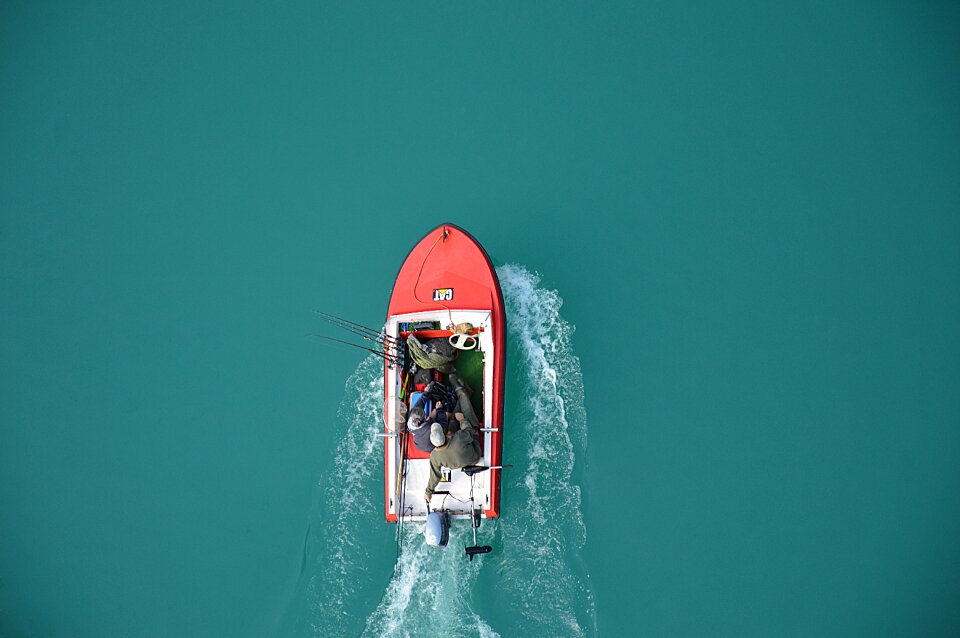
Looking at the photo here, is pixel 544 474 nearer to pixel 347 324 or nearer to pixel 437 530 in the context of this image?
pixel 437 530

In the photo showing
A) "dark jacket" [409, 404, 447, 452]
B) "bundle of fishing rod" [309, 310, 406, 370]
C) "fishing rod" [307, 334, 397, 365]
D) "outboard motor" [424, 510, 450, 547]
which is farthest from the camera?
"bundle of fishing rod" [309, 310, 406, 370]

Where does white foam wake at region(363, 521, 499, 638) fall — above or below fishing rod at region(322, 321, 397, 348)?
below

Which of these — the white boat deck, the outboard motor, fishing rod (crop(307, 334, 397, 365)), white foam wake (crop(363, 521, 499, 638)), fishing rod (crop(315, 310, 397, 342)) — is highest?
fishing rod (crop(315, 310, 397, 342))

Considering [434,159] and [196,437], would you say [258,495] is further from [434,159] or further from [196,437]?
[434,159]

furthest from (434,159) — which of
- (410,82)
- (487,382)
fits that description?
(487,382)

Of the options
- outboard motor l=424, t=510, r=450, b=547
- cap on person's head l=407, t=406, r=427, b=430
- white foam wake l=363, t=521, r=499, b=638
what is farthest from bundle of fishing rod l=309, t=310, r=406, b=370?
white foam wake l=363, t=521, r=499, b=638

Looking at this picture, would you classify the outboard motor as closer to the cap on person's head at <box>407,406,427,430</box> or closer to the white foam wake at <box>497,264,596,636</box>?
the white foam wake at <box>497,264,596,636</box>

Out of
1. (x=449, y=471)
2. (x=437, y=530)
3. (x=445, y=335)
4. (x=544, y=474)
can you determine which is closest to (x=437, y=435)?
(x=449, y=471)

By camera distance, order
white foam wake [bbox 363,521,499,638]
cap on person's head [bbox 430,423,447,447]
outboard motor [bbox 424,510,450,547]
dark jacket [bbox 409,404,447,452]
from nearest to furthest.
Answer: cap on person's head [bbox 430,423,447,447] < outboard motor [bbox 424,510,450,547] < dark jacket [bbox 409,404,447,452] < white foam wake [bbox 363,521,499,638]
